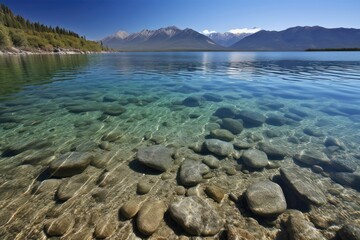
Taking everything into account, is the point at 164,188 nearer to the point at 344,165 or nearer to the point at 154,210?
the point at 154,210

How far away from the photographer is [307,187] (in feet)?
17.5

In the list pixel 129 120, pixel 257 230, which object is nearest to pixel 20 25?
pixel 129 120

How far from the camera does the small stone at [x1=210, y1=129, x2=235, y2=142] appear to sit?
8.64 metres

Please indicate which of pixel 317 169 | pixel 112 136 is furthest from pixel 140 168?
pixel 317 169

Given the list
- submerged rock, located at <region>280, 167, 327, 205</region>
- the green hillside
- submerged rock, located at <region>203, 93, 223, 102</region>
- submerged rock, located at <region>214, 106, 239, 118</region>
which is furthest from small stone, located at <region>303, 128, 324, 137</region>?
the green hillside

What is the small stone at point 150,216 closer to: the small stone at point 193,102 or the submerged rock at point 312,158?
the submerged rock at point 312,158

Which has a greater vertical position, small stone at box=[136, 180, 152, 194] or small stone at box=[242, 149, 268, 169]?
small stone at box=[242, 149, 268, 169]

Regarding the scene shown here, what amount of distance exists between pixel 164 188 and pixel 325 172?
5595 millimetres

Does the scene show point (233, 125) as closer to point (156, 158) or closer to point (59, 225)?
point (156, 158)

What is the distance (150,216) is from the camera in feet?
14.6

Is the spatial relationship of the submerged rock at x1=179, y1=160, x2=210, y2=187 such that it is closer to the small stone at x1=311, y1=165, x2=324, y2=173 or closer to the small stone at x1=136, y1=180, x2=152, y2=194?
the small stone at x1=136, y1=180, x2=152, y2=194

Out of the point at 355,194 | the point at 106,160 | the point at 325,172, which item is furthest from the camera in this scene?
the point at 106,160

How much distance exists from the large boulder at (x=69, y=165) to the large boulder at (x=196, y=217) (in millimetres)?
3568

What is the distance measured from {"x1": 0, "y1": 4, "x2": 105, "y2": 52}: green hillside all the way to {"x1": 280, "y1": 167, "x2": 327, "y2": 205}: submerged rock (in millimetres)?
117067
